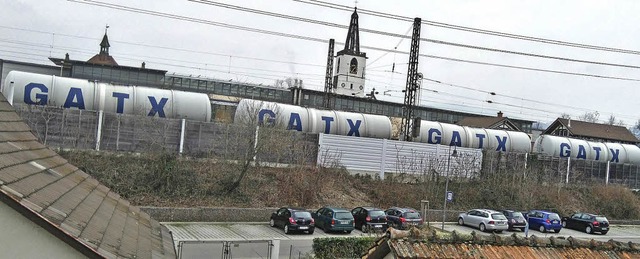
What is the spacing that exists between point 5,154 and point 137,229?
222cm

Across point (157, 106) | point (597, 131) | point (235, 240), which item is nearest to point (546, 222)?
point (235, 240)

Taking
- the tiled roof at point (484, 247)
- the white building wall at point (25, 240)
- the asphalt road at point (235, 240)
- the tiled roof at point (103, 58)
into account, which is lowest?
the asphalt road at point (235, 240)

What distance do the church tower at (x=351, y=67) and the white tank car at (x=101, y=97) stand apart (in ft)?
141

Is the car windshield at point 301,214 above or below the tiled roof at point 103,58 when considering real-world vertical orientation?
below

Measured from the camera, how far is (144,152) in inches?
995

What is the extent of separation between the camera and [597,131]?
205 ft

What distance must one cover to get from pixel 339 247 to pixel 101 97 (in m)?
17.0

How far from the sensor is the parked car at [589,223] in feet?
94.9

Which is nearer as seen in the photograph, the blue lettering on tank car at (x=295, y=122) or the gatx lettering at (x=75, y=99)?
the gatx lettering at (x=75, y=99)

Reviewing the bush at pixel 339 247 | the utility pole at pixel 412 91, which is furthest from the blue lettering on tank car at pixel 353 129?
the bush at pixel 339 247

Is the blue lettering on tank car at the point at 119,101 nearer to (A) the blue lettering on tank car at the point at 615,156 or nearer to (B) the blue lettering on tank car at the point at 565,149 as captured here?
(B) the blue lettering on tank car at the point at 565,149

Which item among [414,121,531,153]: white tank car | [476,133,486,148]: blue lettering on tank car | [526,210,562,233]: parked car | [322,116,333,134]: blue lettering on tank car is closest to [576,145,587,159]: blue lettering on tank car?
[414,121,531,153]: white tank car

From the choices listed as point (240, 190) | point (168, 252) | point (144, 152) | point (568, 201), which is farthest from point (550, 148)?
point (168, 252)

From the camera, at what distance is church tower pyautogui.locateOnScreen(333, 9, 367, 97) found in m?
70.3
